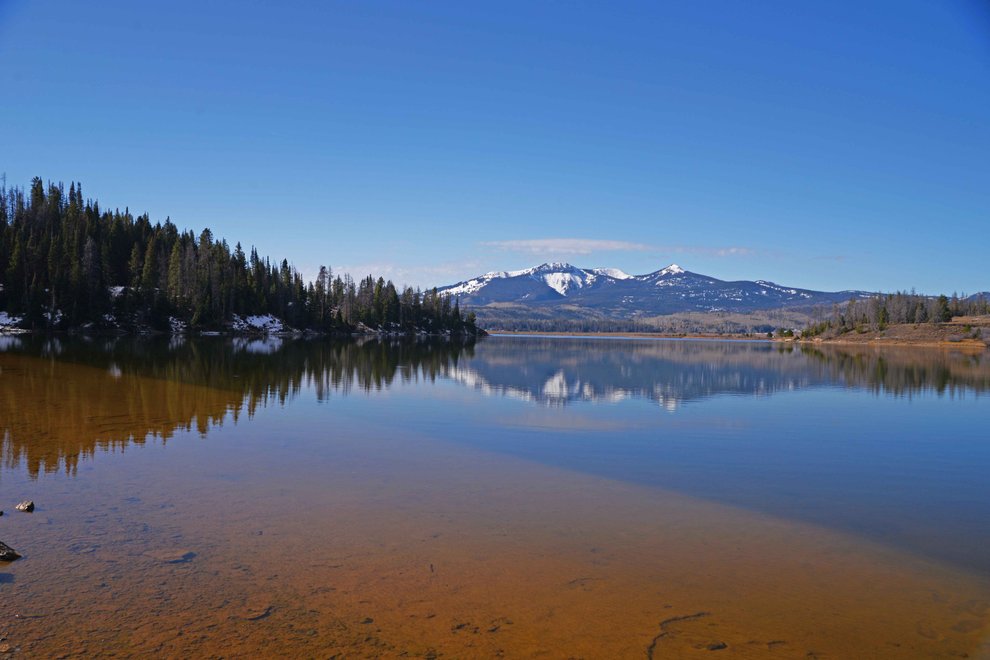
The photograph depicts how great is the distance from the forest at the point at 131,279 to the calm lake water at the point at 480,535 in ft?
316

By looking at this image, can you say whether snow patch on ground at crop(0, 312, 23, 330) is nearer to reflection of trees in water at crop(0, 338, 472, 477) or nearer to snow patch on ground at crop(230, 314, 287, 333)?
snow patch on ground at crop(230, 314, 287, 333)

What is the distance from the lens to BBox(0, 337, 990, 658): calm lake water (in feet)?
24.2

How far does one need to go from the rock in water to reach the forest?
365 ft

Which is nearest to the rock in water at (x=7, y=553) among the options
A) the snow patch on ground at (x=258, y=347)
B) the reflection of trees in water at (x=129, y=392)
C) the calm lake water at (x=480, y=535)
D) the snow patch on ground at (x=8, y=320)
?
the calm lake water at (x=480, y=535)

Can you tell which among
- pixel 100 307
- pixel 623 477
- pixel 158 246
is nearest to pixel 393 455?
pixel 623 477

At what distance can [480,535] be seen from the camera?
1082 centimetres

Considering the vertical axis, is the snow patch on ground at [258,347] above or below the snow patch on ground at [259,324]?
below

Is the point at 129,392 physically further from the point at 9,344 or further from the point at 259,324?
the point at 259,324

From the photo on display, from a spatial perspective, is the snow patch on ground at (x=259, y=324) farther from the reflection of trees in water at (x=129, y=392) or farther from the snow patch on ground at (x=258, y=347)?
the reflection of trees in water at (x=129, y=392)

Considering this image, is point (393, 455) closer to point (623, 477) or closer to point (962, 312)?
point (623, 477)

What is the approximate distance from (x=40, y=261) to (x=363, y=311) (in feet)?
225

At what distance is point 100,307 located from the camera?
108875 mm

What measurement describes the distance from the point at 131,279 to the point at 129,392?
354 feet

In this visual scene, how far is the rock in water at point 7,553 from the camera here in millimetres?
8648
